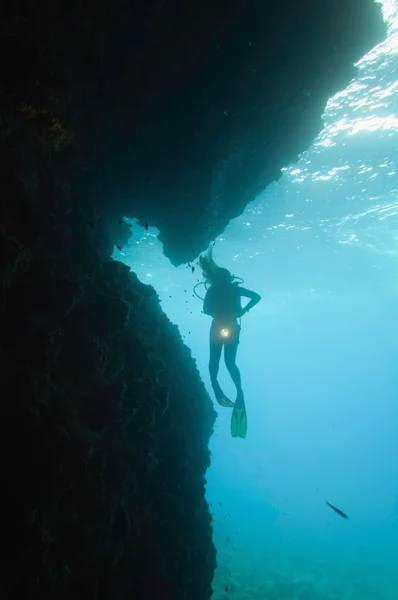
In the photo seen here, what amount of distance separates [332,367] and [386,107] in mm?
155573

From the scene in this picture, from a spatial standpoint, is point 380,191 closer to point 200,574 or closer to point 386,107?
point 386,107

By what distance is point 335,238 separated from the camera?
25984 mm

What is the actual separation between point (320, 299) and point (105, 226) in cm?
4630

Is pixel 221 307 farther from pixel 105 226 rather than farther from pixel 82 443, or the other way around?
pixel 82 443

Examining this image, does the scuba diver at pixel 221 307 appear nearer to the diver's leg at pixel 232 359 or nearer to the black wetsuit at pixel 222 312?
the black wetsuit at pixel 222 312

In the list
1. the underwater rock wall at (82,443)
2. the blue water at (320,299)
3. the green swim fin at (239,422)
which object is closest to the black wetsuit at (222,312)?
the green swim fin at (239,422)

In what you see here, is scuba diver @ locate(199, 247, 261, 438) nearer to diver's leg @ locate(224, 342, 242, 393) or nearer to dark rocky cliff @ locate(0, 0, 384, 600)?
diver's leg @ locate(224, 342, 242, 393)

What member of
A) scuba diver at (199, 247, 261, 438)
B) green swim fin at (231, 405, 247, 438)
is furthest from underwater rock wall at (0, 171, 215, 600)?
green swim fin at (231, 405, 247, 438)

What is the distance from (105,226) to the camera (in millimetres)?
9211

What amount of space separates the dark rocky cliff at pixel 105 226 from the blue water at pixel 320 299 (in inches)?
221

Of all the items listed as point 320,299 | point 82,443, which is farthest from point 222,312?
point 320,299

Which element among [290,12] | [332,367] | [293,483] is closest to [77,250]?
[290,12]

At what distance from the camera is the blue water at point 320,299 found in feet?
49.5

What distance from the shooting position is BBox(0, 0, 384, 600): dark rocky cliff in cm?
409
